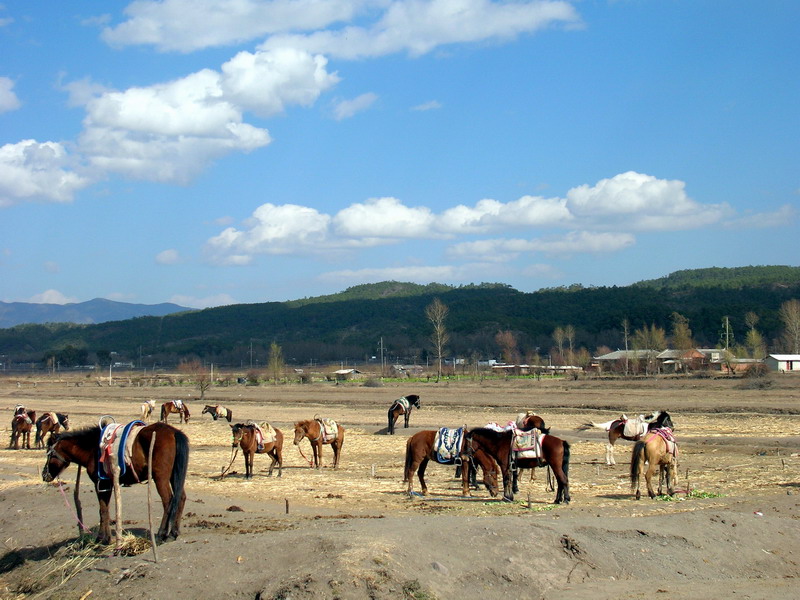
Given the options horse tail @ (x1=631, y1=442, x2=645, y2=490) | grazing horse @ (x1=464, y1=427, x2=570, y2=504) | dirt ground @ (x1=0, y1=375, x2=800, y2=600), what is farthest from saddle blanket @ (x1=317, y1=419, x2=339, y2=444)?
horse tail @ (x1=631, y1=442, x2=645, y2=490)

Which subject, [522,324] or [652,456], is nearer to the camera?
[652,456]

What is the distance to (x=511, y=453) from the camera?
54.4 ft

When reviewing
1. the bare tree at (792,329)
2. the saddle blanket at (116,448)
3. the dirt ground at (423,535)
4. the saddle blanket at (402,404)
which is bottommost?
the dirt ground at (423,535)

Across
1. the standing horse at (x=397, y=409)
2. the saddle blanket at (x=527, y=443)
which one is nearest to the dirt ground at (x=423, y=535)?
the saddle blanket at (x=527, y=443)

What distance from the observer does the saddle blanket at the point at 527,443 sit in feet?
54.3

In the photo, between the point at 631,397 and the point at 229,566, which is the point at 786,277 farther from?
the point at 229,566

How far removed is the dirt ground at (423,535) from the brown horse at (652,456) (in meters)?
0.43

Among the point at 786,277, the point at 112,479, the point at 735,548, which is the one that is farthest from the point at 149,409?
the point at 786,277

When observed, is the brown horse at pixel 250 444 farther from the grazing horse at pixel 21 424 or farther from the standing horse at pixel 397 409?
the grazing horse at pixel 21 424

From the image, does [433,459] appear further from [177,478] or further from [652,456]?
[177,478]

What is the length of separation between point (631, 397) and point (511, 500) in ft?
132

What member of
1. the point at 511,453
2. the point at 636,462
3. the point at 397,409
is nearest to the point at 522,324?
the point at 397,409

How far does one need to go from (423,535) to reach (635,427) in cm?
1056

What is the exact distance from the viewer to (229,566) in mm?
10320
